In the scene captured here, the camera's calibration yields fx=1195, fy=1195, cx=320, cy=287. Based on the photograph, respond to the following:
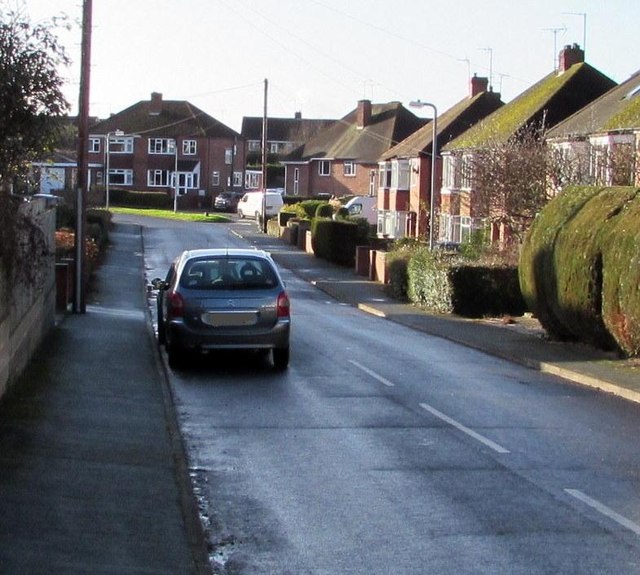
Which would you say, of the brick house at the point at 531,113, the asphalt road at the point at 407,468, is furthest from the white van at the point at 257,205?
the asphalt road at the point at 407,468

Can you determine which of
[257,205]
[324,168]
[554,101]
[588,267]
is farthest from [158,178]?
[588,267]

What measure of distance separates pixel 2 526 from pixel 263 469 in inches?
120

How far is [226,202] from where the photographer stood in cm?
9475

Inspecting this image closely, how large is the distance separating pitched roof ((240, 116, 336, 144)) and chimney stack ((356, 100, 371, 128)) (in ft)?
113

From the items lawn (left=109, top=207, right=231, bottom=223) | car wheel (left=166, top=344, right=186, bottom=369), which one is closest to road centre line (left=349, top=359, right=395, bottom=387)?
car wheel (left=166, top=344, right=186, bottom=369)

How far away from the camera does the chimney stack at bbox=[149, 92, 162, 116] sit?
10138cm

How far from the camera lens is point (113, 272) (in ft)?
131

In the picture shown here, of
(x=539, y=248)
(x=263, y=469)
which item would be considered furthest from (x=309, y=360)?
(x=263, y=469)

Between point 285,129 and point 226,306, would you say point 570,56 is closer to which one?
point 226,306

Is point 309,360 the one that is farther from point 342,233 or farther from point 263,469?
point 342,233

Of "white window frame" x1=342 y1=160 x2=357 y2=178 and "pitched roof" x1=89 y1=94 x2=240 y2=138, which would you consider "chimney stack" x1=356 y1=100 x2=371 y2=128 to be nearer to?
"white window frame" x1=342 y1=160 x2=357 y2=178

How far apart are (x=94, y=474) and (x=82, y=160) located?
16.2m

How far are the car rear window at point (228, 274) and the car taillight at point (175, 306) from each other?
192 millimetres

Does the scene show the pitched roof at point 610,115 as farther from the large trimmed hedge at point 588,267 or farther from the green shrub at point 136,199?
the green shrub at point 136,199
